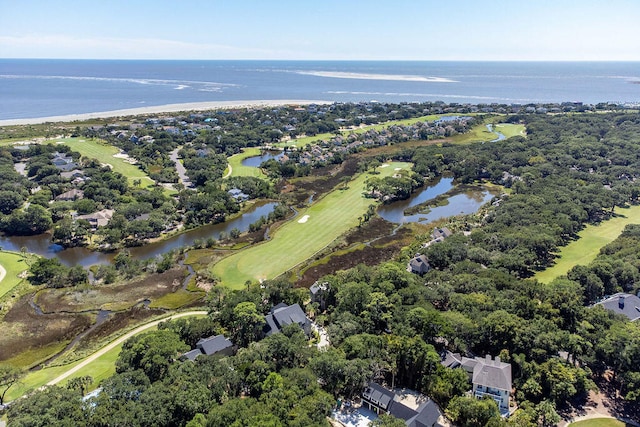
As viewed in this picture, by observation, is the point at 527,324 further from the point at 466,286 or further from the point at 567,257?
the point at 567,257

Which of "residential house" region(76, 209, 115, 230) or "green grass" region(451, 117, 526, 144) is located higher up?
"green grass" region(451, 117, 526, 144)

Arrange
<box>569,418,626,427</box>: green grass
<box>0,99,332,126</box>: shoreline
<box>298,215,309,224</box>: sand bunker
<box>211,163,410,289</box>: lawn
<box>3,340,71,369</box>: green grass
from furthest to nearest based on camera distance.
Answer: <box>0,99,332,126</box>: shoreline < <box>298,215,309,224</box>: sand bunker < <box>211,163,410,289</box>: lawn < <box>3,340,71,369</box>: green grass < <box>569,418,626,427</box>: green grass

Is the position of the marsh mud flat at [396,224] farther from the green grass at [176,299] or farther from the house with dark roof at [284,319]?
the green grass at [176,299]

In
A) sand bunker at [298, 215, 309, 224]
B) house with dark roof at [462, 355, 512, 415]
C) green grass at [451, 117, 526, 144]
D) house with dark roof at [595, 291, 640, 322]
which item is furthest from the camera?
green grass at [451, 117, 526, 144]

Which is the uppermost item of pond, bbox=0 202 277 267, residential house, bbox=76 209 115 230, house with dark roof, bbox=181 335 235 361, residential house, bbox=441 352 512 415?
residential house, bbox=441 352 512 415

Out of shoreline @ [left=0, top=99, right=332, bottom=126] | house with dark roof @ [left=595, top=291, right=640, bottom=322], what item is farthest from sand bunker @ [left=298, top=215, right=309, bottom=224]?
shoreline @ [left=0, top=99, right=332, bottom=126]

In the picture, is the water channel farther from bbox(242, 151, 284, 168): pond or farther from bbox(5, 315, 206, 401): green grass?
bbox(242, 151, 284, 168): pond

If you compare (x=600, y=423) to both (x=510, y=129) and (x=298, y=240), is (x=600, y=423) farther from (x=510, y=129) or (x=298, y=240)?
(x=510, y=129)
